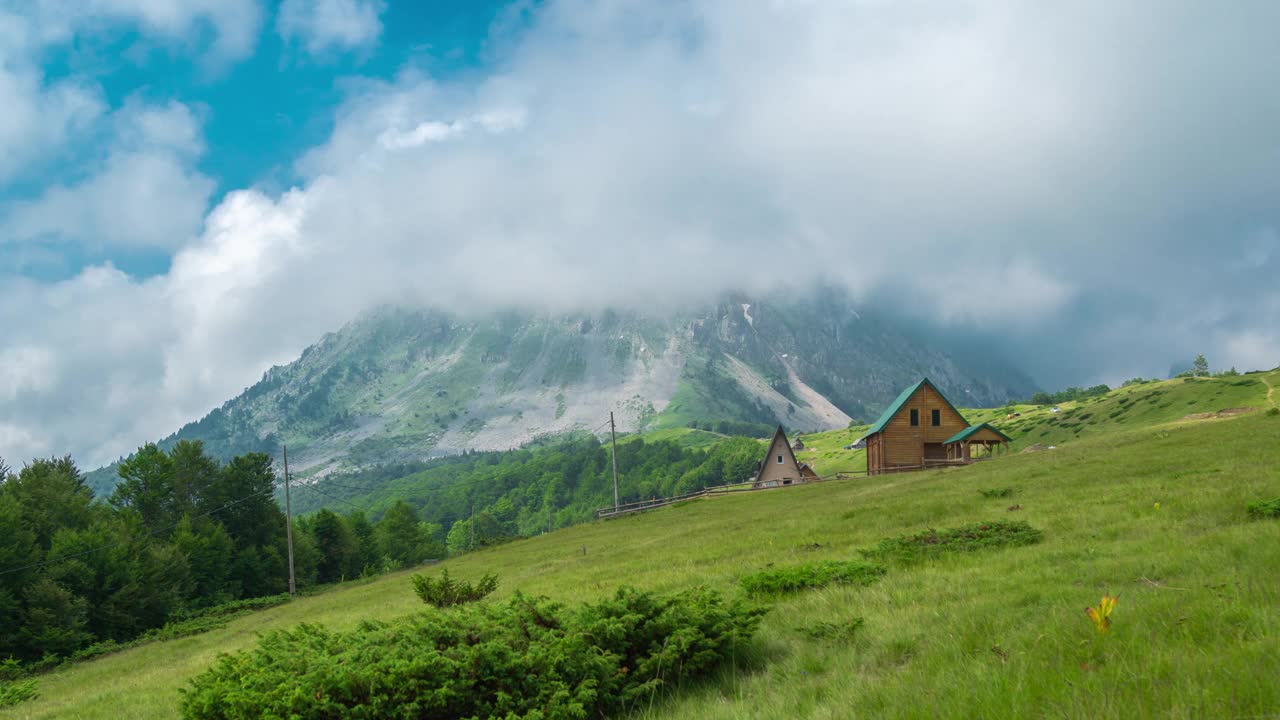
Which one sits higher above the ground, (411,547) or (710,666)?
(710,666)

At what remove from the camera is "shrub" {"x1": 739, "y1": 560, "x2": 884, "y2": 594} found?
11.4m

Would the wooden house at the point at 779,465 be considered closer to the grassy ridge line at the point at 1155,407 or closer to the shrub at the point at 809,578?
the grassy ridge line at the point at 1155,407

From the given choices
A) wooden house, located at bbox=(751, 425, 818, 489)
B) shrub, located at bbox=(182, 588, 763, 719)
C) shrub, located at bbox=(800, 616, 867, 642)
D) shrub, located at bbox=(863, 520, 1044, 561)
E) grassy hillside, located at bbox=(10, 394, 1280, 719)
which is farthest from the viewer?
wooden house, located at bbox=(751, 425, 818, 489)

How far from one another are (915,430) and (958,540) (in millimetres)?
60124

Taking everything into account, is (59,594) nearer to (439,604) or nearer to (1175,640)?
(439,604)

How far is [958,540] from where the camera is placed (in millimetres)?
13484

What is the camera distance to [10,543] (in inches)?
2055

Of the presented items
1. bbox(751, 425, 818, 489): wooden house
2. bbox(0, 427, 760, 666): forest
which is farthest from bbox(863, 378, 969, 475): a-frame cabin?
bbox(0, 427, 760, 666): forest

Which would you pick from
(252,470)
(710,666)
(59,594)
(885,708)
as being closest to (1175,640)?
(885,708)

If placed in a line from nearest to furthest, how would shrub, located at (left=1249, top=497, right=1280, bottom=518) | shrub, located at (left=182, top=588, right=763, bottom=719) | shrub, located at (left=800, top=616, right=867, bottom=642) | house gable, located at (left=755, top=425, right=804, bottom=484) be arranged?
1. shrub, located at (left=182, top=588, right=763, bottom=719)
2. shrub, located at (left=800, top=616, right=867, bottom=642)
3. shrub, located at (left=1249, top=497, right=1280, bottom=518)
4. house gable, located at (left=755, top=425, right=804, bottom=484)

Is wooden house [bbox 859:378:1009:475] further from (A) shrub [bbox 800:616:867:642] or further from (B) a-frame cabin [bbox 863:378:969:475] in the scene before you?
(A) shrub [bbox 800:616:867:642]

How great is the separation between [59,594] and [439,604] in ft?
172

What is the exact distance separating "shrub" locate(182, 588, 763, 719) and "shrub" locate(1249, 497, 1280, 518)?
965cm

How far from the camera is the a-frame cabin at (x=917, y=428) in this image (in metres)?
69.0
